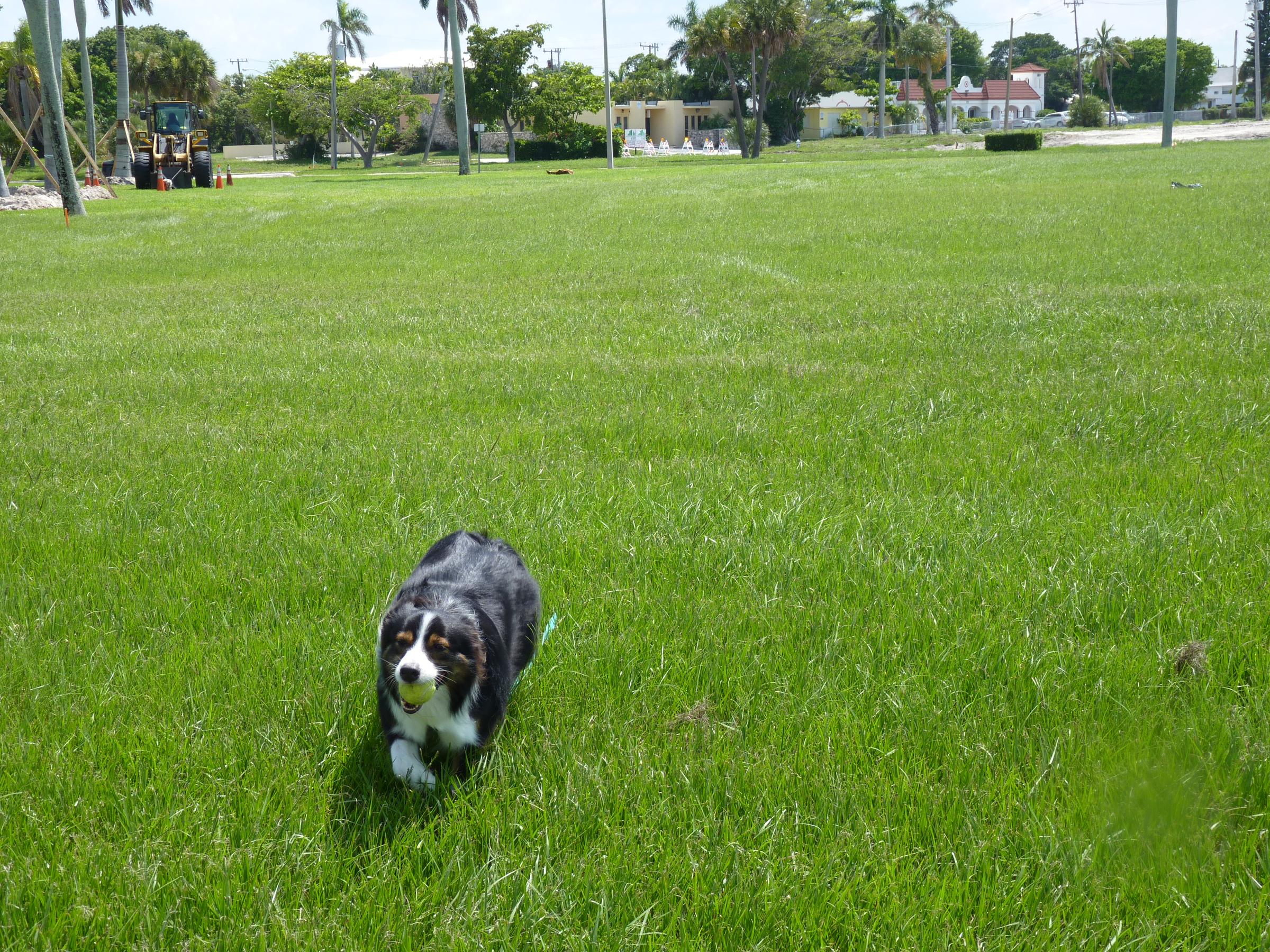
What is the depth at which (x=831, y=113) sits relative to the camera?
113875 mm

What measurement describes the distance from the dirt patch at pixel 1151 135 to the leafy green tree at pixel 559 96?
29.7 metres

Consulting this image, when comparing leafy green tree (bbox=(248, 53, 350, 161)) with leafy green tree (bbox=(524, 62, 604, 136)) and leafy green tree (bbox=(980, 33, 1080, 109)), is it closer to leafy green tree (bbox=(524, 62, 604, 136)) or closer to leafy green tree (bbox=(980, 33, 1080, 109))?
leafy green tree (bbox=(524, 62, 604, 136))

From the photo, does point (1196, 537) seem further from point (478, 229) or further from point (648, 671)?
point (478, 229)

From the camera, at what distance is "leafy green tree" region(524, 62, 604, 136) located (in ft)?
228

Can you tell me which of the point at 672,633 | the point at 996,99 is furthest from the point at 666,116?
the point at 672,633

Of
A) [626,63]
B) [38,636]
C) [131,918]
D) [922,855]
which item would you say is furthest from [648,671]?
[626,63]

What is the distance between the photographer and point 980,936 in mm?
2330

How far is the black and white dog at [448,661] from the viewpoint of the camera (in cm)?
256

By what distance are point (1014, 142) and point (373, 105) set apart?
4172 centimetres

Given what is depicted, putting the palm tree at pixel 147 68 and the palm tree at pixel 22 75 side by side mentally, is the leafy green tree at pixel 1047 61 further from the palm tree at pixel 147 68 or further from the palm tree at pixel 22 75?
the palm tree at pixel 22 75

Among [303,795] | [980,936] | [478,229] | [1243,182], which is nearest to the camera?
[980,936]

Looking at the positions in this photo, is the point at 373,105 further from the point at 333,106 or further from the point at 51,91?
the point at 51,91

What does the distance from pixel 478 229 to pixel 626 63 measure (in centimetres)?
12134

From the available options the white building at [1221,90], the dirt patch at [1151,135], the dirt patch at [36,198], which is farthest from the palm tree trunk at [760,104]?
the white building at [1221,90]
